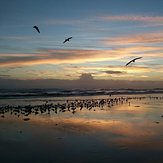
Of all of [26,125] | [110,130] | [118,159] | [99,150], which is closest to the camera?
[118,159]

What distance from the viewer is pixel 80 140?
55.9ft

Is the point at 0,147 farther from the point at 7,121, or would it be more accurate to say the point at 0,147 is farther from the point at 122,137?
the point at 7,121

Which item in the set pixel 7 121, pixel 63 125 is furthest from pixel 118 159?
pixel 7 121

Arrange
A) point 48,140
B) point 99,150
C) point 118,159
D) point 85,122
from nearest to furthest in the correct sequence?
point 118,159, point 99,150, point 48,140, point 85,122

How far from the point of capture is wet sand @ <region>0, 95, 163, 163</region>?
→ 1375cm

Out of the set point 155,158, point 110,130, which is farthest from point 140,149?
point 110,130

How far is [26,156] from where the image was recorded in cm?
1384

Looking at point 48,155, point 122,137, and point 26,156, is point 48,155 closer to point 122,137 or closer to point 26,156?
point 26,156

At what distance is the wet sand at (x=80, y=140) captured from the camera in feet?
45.1

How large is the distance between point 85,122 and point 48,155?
9.94 meters

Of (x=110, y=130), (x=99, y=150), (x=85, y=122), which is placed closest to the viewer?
(x=99, y=150)

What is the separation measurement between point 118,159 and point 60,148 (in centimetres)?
328

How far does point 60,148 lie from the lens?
1524 cm

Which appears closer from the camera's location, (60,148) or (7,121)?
(60,148)
